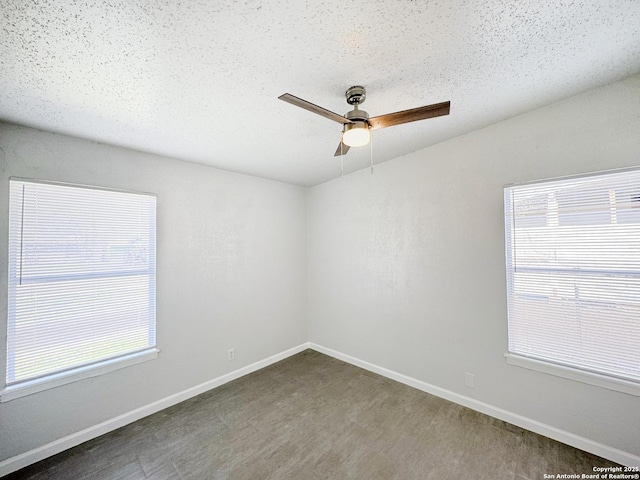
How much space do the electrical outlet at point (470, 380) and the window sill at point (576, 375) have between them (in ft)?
1.27

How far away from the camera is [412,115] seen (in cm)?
155

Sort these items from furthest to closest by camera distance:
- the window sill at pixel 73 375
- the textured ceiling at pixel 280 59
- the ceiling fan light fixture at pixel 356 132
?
the window sill at pixel 73 375 < the ceiling fan light fixture at pixel 356 132 < the textured ceiling at pixel 280 59

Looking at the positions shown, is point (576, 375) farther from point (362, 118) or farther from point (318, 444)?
point (362, 118)

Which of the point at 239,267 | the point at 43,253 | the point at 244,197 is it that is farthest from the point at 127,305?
the point at 244,197

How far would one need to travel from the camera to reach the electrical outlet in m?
2.47

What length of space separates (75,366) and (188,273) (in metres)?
1.15

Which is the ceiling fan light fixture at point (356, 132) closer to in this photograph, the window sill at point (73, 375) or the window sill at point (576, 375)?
the window sill at point (576, 375)

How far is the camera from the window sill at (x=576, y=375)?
70.1 inches

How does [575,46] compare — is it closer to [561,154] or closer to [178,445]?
[561,154]

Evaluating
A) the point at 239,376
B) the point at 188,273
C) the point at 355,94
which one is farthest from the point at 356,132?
the point at 239,376

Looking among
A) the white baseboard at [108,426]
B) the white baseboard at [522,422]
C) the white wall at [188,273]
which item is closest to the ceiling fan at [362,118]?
the white wall at [188,273]

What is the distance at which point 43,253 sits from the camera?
2014mm

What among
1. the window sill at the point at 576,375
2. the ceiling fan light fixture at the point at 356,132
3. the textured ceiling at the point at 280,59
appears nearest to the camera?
the textured ceiling at the point at 280,59

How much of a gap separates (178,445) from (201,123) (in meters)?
2.65
